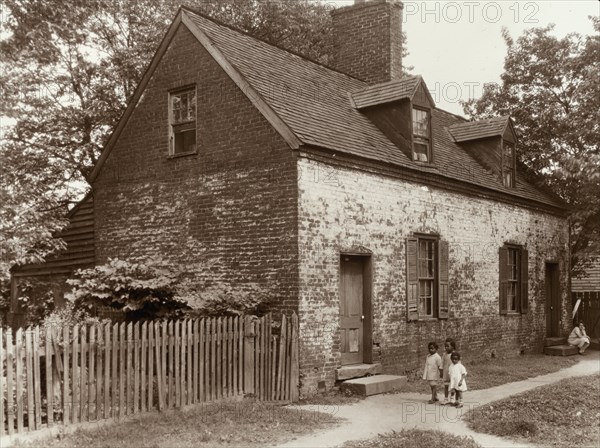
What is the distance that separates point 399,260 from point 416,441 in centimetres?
630

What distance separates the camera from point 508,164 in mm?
19359

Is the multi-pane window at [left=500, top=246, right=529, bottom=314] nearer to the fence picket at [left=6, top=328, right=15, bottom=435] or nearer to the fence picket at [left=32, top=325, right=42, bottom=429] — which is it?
the fence picket at [left=32, top=325, right=42, bottom=429]

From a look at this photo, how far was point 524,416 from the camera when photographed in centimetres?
918

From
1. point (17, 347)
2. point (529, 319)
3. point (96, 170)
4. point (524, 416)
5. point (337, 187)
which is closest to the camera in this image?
point (17, 347)

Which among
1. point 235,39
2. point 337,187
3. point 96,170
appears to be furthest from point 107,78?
point 337,187

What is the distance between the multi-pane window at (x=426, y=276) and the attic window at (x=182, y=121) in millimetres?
5474

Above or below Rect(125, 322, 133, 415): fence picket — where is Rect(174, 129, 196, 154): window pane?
above

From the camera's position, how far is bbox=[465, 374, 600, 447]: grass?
27.6ft

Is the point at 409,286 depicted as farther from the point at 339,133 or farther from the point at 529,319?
the point at 529,319

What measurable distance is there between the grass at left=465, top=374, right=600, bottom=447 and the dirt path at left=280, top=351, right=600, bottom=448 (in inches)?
10.4


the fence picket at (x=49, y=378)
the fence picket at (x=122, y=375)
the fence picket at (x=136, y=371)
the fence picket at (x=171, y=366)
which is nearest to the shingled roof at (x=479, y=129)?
the fence picket at (x=171, y=366)

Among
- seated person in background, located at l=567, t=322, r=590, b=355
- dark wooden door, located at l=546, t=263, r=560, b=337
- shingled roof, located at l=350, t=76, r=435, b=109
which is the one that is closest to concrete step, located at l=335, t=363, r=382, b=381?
shingled roof, located at l=350, t=76, r=435, b=109

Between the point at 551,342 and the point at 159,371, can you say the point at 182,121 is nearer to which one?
the point at 159,371

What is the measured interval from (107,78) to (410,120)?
1025cm
